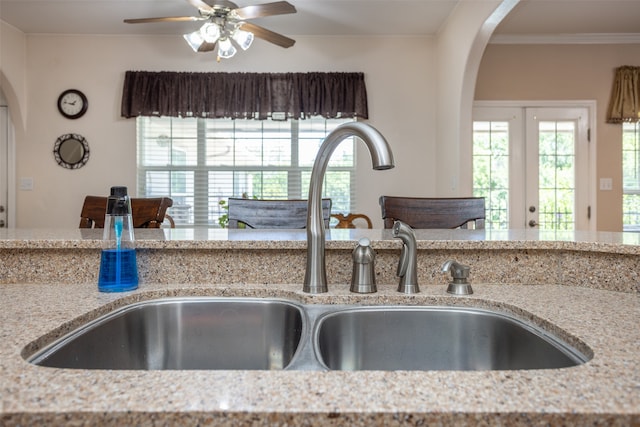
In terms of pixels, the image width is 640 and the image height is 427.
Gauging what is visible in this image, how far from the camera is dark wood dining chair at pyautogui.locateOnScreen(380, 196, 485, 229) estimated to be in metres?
1.71

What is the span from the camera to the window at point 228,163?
13.4 feet

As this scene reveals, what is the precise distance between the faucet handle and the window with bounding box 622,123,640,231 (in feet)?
13.6

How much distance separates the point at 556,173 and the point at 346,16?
2510mm

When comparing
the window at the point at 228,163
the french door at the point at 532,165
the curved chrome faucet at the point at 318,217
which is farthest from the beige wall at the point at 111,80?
the curved chrome faucet at the point at 318,217

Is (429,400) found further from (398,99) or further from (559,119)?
(559,119)

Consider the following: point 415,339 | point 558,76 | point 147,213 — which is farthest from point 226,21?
Answer: point 558,76

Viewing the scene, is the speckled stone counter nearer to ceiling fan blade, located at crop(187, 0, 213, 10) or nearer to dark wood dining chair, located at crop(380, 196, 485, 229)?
dark wood dining chair, located at crop(380, 196, 485, 229)

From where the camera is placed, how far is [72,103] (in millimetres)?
4020

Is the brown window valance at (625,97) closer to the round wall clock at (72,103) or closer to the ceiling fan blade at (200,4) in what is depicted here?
the ceiling fan blade at (200,4)

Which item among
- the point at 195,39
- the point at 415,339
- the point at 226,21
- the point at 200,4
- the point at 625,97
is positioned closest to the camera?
the point at 415,339

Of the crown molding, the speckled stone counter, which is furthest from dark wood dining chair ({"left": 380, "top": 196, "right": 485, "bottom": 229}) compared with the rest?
the crown molding

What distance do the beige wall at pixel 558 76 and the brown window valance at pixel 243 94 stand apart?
129 cm

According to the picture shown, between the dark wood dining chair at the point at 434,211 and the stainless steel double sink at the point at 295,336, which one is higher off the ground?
the dark wood dining chair at the point at 434,211

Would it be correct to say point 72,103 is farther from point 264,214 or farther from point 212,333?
point 212,333
